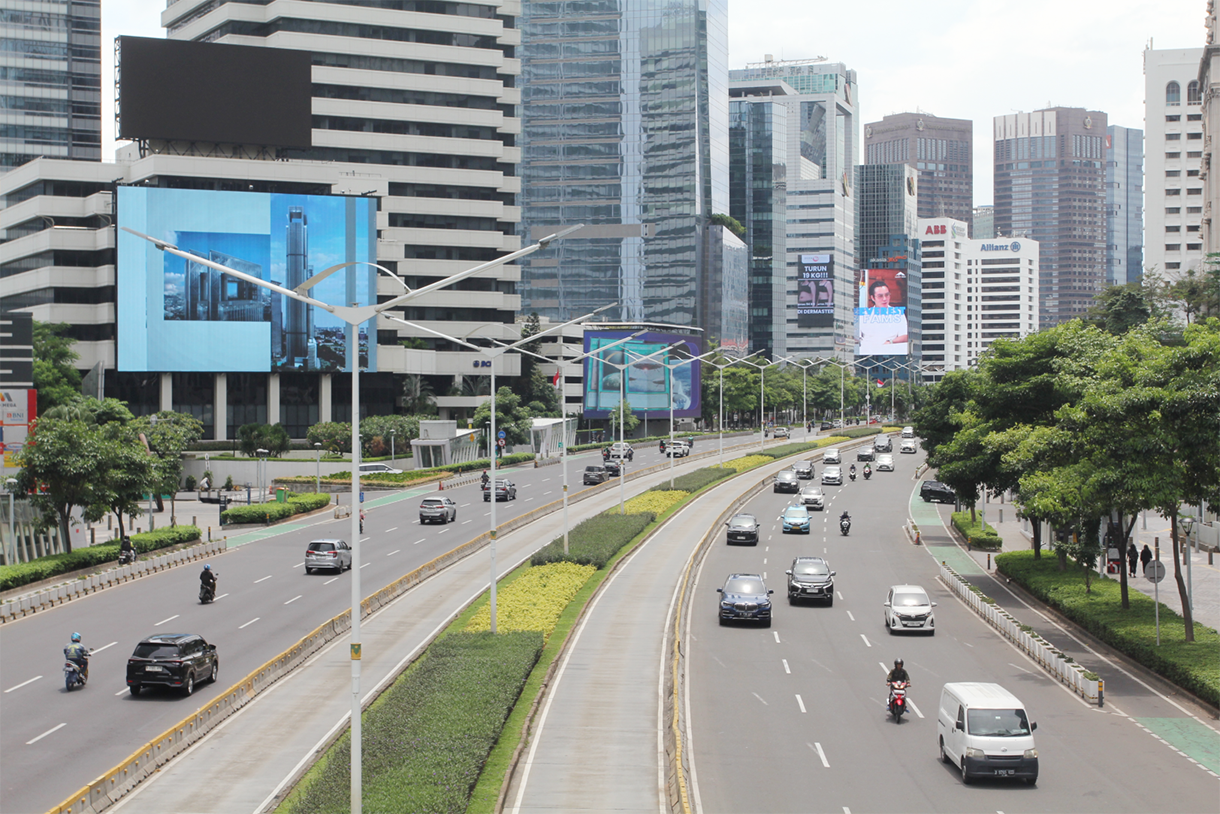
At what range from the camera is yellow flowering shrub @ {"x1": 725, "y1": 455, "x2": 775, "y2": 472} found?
101 metres

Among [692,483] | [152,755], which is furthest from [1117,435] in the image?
[692,483]

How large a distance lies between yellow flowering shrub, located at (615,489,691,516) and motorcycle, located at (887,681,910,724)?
134ft

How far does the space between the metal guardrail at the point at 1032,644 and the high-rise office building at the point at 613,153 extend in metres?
146

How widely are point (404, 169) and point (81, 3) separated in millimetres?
72026

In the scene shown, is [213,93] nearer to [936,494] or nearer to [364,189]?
[364,189]

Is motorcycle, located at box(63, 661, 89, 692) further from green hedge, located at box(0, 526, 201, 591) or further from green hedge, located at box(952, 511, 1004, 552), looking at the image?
green hedge, located at box(952, 511, 1004, 552)

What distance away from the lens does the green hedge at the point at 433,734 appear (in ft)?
72.2

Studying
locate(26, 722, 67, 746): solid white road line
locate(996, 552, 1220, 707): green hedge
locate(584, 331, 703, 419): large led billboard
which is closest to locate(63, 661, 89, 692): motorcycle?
locate(26, 722, 67, 746): solid white road line

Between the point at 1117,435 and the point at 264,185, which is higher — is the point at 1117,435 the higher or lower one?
the lower one

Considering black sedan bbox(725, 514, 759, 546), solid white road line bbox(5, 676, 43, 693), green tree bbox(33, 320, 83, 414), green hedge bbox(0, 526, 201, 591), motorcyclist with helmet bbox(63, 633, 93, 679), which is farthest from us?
green tree bbox(33, 320, 83, 414)

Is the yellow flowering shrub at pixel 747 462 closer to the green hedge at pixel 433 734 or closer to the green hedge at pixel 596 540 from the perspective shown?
the green hedge at pixel 596 540

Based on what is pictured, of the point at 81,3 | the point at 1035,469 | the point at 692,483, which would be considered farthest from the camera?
the point at 81,3

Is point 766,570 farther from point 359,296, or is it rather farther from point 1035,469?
point 359,296

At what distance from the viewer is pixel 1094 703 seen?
108 feet
